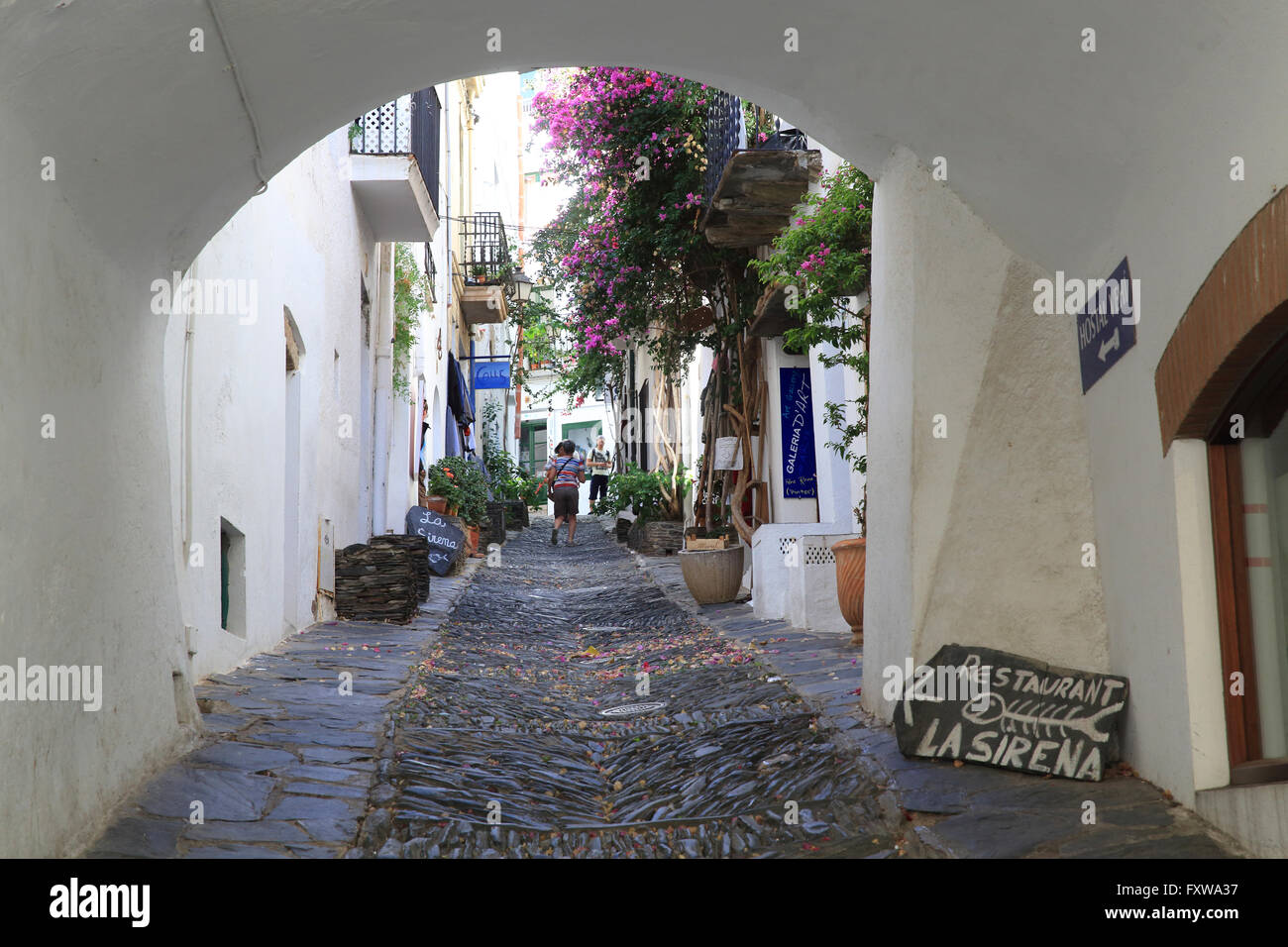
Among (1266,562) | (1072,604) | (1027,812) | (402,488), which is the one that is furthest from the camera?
(402,488)

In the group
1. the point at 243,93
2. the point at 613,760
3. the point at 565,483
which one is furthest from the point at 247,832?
the point at 565,483

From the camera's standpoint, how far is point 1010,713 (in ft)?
15.0

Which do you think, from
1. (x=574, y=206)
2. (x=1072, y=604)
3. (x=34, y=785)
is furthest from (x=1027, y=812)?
(x=574, y=206)

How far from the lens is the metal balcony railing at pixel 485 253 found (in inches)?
878

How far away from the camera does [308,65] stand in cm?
427

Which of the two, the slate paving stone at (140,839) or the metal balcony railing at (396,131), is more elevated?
the metal balcony railing at (396,131)

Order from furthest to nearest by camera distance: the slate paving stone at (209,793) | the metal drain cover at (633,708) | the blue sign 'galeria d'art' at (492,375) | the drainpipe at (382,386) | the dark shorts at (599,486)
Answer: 1. the dark shorts at (599,486)
2. the blue sign 'galeria d'art' at (492,375)
3. the drainpipe at (382,386)
4. the metal drain cover at (633,708)
5. the slate paving stone at (209,793)

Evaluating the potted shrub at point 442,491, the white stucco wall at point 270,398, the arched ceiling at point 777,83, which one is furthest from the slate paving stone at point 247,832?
the potted shrub at point 442,491

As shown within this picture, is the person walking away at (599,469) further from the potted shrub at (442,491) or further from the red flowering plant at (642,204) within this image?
the red flowering plant at (642,204)

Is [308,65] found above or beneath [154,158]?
above

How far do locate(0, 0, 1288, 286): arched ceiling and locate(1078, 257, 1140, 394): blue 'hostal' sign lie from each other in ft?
0.38

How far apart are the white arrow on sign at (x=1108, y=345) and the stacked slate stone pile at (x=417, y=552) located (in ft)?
24.3

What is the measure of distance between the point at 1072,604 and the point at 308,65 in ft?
11.6

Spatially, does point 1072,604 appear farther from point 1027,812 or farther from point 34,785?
point 34,785
